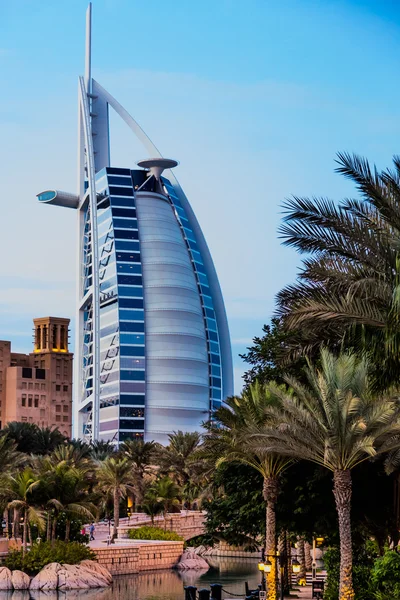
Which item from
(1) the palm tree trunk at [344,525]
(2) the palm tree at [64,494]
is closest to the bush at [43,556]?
(2) the palm tree at [64,494]

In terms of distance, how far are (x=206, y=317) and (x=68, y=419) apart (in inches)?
1774

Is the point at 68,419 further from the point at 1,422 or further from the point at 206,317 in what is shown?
the point at 206,317

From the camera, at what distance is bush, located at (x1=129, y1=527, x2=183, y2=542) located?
73.2m

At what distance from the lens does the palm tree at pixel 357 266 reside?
2412cm

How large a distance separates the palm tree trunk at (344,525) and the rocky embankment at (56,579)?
29062 millimetres

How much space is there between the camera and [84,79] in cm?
16850

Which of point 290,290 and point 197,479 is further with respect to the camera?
point 197,479

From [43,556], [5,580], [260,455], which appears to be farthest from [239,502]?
[43,556]

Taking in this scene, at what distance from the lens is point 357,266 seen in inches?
1007

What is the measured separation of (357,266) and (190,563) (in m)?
48.0

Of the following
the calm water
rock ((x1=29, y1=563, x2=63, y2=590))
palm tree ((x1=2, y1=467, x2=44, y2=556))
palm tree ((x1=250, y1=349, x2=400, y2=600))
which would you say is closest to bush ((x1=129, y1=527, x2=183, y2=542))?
the calm water

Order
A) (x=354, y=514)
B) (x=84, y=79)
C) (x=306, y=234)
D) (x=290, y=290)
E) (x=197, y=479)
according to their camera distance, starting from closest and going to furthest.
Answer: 1. (x=306, y=234)
2. (x=290, y=290)
3. (x=354, y=514)
4. (x=197, y=479)
5. (x=84, y=79)

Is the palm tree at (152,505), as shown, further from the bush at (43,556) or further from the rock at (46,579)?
the rock at (46,579)

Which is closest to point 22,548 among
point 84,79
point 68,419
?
point 84,79
